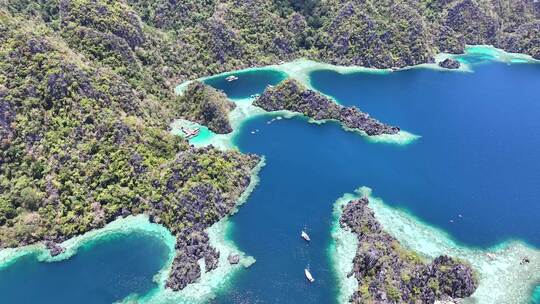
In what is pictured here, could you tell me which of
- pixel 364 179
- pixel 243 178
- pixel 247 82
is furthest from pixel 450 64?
pixel 243 178

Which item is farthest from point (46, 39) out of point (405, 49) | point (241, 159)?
point (405, 49)

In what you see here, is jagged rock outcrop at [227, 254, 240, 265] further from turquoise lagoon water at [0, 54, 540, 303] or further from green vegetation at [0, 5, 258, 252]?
green vegetation at [0, 5, 258, 252]

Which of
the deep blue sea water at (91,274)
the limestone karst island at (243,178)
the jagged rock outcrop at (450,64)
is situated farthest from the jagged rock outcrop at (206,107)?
the jagged rock outcrop at (450,64)

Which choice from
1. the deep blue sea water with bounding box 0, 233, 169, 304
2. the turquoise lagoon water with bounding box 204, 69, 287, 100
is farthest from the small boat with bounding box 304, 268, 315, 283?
the turquoise lagoon water with bounding box 204, 69, 287, 100

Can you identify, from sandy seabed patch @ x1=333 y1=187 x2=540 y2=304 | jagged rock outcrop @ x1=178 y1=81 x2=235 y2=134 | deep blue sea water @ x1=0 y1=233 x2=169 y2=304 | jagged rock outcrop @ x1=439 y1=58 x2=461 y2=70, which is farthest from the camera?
jagged rock outcrop @ x1=439 y1=58 x2=461 y2=70

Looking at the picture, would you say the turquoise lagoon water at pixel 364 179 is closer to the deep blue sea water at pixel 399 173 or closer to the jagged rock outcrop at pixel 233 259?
the deep blue sea water at pixel 399 173
